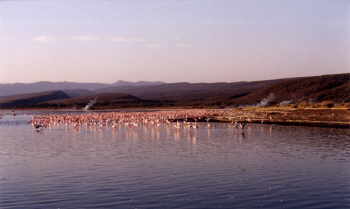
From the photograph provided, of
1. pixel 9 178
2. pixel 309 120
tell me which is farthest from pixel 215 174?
pixel 309 120

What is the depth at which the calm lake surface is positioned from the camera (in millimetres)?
12992

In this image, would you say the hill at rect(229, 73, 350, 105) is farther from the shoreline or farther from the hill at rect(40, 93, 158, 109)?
the hill at rect(40, 93, 158, 109)

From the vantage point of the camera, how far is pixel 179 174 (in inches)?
650

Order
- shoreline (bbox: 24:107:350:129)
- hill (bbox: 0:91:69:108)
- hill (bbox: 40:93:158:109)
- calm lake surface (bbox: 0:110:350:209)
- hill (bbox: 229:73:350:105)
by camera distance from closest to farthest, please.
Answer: calm lake surface (bbox: 0:110:350:209), shoreline (bbox: 24:107:350:129), hill (bbox: 229:73:350:105), hill (bbox: 40:93:158:109), hill (bbox: 0:91:69:108)

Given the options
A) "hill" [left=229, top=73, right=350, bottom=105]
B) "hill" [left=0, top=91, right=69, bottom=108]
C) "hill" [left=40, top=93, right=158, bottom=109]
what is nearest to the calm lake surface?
"hill" [left=229, top=73, right=350, bottom=105]

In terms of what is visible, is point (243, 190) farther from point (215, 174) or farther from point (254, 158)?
point (254, 158)

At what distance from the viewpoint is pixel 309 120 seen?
1599 inches

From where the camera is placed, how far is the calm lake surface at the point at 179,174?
13.0 m

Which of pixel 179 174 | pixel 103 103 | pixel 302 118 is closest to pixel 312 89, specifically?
pixel 302 118

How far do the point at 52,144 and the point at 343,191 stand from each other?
17.9 meters

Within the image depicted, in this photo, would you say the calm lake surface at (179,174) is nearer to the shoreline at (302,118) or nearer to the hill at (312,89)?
the shoreline at (302,118)

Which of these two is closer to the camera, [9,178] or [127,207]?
[127,207]

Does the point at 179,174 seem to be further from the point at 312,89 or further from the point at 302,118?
the point at 312,89

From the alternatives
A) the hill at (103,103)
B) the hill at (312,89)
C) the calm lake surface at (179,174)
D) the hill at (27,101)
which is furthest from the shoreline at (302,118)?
the hill at (27,101)
